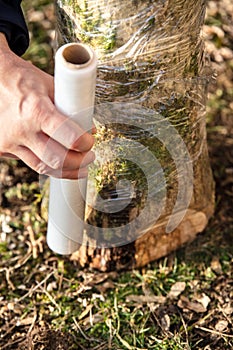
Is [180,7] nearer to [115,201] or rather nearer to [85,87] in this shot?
[85,87]

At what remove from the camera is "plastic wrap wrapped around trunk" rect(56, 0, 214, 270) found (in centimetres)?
146

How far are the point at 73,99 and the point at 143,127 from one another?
1.20 ft

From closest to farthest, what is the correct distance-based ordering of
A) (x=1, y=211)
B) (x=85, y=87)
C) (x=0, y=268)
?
(x=85, y=87) < (x=0, y=268) < (x=1, y=211)

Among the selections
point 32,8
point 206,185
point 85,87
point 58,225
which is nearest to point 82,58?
point 85,87

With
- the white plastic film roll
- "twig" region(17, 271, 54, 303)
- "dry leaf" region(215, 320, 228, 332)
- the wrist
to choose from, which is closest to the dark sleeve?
the wrist

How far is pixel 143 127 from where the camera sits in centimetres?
160

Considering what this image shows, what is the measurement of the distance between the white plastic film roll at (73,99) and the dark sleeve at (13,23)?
0.84 feet

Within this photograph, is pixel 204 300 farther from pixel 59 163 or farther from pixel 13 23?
pixel 13 23

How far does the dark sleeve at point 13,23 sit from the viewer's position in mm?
1435

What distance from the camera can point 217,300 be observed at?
6.24ft

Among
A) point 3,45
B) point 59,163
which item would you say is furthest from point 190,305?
point 3,45

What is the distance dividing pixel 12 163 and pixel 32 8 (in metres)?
0.86

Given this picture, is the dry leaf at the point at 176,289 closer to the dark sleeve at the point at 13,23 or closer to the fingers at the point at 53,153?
the fingers at the point at 53,153

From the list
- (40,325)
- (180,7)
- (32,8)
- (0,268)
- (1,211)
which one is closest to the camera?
(180,7)
